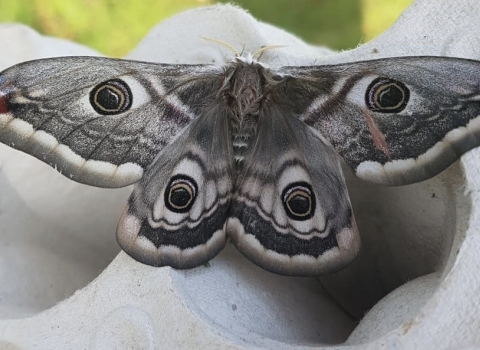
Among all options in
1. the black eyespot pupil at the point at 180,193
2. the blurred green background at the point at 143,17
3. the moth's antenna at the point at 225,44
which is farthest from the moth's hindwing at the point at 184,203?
the blurred green background at the point at 143,17

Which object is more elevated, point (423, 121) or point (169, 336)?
point (423, 121)

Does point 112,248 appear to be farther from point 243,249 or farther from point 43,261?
point 243,249

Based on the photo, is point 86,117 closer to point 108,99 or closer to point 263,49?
point 108,99

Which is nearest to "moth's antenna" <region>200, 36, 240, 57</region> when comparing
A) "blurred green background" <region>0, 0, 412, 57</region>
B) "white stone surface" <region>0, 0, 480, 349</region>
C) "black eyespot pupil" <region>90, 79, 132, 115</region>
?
"white stone surface" <region>0, 0, 480, 349</region>

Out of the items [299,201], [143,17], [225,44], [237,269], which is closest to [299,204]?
[299,201]

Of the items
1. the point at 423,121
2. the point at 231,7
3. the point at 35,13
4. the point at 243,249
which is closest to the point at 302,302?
the point at 243,249

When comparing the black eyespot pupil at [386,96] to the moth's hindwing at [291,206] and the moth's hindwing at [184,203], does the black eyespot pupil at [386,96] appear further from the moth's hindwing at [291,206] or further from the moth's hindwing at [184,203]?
the moth's hindwing at [184,203]

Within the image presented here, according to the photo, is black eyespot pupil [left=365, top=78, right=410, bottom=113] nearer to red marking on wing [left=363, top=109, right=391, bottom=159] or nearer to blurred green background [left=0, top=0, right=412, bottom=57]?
red marking on wing [left=363, top=109, right=391, bottom=159]
